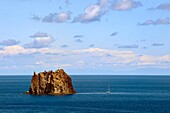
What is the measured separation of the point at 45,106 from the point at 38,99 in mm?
27306

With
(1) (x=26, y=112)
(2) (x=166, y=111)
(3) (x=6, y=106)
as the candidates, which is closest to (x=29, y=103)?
(3) (x=6, y=106)

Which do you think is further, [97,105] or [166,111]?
[97,105]

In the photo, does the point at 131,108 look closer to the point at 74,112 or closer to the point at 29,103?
the point at 74,112

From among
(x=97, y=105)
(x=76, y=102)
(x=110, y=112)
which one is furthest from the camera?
(x=76, y=102)

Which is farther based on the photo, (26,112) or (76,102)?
(76,102)

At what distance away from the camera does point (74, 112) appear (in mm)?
151750

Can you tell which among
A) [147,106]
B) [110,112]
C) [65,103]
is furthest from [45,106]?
[147,106]

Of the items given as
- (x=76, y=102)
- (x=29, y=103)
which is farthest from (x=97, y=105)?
(x=29, y=103)

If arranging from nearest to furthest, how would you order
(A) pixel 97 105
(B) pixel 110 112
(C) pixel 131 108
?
(B) pixel 110 112
(C) pixel 131 108
(A) pixel 97 105

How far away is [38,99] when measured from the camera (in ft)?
653

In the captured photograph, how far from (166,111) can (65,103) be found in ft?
172

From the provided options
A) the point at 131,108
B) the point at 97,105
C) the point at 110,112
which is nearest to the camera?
the point at 110,112

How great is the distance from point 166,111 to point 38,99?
74.0m

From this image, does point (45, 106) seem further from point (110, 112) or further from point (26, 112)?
point (110, 112)
